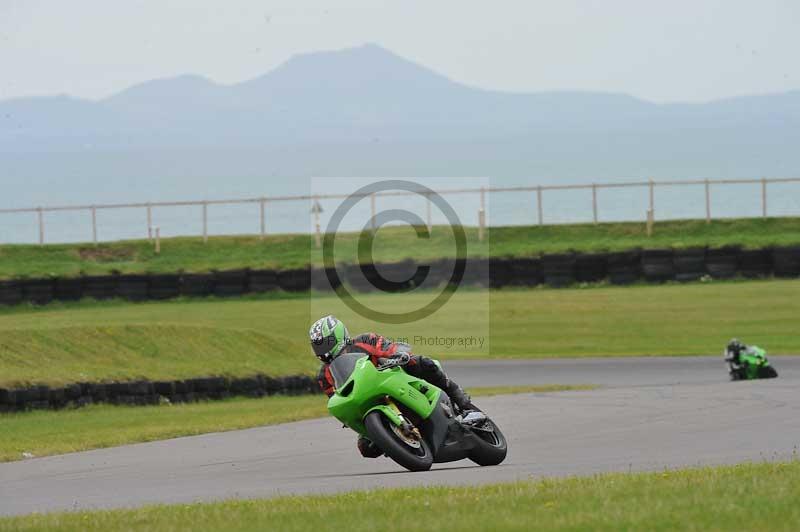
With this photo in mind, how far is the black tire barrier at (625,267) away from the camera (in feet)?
119

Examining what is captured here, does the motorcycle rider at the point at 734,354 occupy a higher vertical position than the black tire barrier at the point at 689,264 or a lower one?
lower

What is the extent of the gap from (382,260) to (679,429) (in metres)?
26.9

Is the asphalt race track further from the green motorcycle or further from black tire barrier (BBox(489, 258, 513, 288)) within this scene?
black tire barrier (BBox(489, 258, 513, 288))

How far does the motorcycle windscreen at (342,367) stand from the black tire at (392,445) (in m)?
0.50

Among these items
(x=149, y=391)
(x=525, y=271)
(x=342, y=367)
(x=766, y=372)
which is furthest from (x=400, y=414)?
(x=525, y=271)

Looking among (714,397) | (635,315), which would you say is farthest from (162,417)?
(635,315)

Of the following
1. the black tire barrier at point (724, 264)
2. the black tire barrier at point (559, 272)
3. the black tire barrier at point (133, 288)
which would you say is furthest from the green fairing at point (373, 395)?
the black tire barrier at point (133, 288)

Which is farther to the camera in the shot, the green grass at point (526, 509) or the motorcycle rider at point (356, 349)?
the motorcycle rider at point (356, 349)

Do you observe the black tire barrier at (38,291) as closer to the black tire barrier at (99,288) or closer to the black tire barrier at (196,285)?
the black tire barrier at (99,288)

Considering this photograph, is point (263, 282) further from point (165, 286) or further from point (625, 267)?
point (625, 267)

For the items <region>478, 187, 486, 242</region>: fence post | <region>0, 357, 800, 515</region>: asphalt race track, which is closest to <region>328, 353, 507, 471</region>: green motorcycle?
<region>0, 357, 800, 515</region>: asphalt race track

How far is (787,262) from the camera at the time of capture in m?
35.5

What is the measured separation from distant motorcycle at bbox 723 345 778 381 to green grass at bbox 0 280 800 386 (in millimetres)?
5321

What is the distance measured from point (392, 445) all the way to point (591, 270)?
27.0 m
